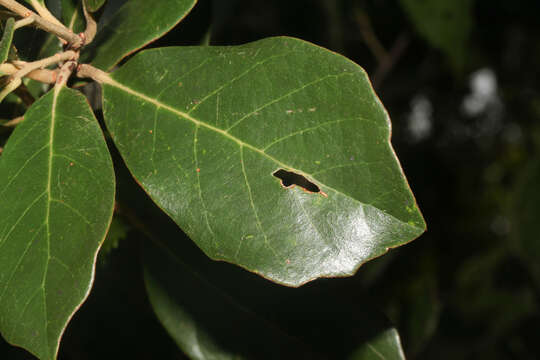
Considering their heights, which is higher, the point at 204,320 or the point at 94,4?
the point at 94,4

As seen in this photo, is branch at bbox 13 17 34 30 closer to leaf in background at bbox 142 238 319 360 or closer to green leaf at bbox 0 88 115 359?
green leaf at bbox 0 88 115 359

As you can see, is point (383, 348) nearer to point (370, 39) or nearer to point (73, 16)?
point (73, 16)

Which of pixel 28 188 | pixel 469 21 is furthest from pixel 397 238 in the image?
pixel 469 21

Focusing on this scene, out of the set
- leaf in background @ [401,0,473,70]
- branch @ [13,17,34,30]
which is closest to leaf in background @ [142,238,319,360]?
branch @ [13,17,34,30]

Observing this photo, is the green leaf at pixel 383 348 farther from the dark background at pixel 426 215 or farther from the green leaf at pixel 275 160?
the green leaf at pixel 275 160

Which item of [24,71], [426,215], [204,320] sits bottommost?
[426,215]

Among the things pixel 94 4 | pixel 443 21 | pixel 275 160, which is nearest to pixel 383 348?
pixel 275 160
